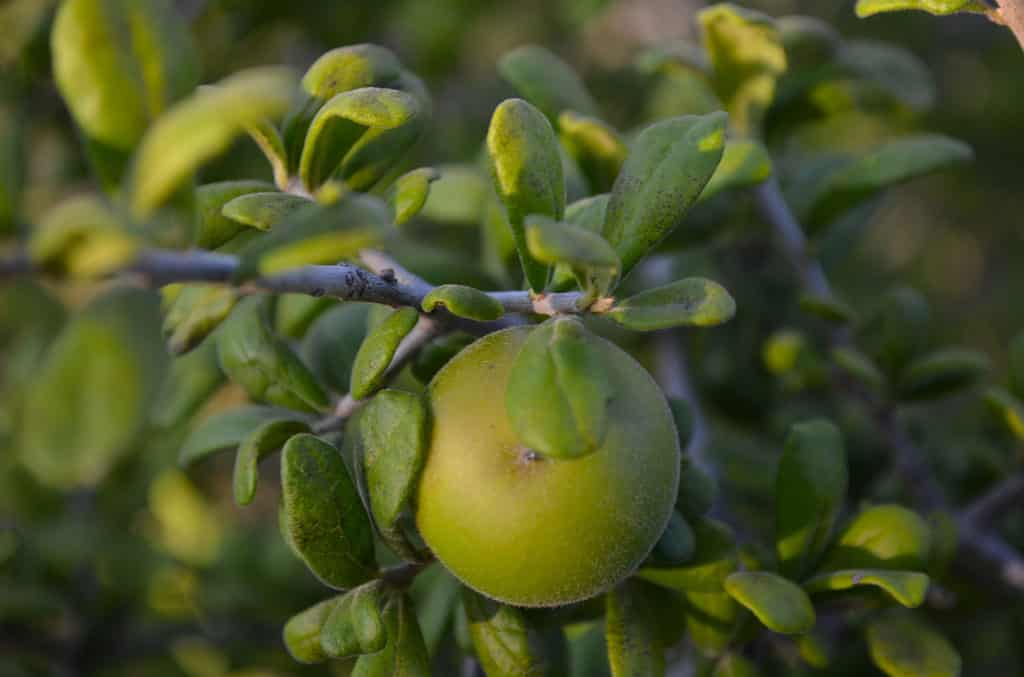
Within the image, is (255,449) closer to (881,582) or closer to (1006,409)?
(881,582)

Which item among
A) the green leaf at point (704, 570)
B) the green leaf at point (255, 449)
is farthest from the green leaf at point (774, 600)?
the green leaf at point (255, 449)

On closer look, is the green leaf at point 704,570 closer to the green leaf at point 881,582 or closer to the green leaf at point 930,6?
the green leaf at point 881,582

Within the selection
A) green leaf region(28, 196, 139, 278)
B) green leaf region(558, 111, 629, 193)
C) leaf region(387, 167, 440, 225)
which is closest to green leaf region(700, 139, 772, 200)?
green leaf region(558, 111, 629, 193)

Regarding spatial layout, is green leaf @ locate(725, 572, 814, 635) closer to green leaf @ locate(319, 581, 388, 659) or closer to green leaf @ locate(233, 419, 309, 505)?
green leaf @ locate(319, 581, 388, 659)

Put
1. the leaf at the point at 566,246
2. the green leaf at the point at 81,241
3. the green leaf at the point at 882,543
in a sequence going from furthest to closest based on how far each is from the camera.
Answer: the green leaf at the point at 882,543, the leaf at the point at 566,246, the green leaf at the point at 81,241

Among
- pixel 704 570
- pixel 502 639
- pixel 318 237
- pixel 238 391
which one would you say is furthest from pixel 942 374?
pixel 238 391

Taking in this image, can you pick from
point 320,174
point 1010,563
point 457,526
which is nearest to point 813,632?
point 1010,563

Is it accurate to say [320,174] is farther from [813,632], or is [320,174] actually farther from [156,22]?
[813,632]
